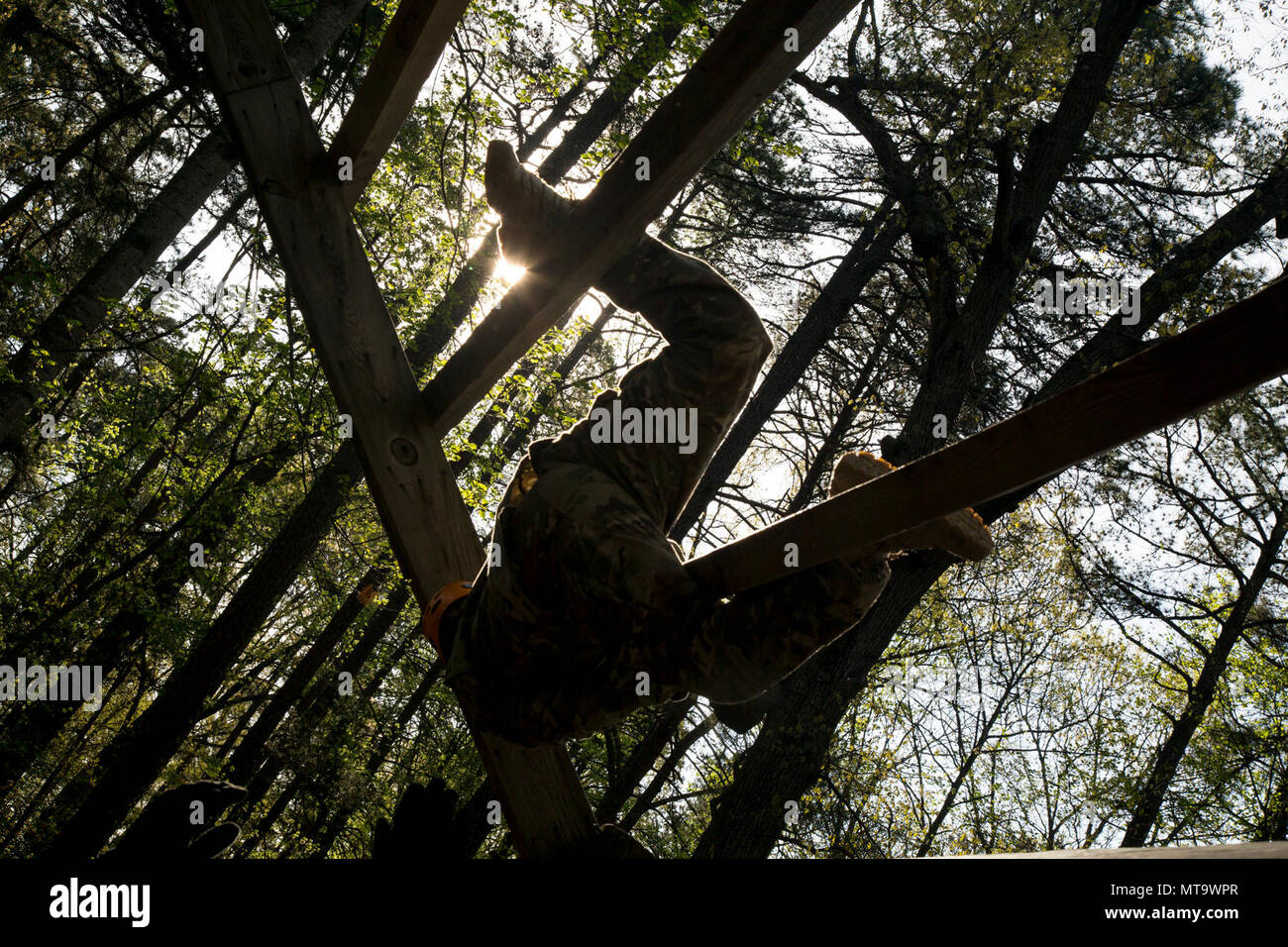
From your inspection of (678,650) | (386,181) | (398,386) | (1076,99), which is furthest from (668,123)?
(386,181)

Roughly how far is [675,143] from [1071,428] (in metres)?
1.12

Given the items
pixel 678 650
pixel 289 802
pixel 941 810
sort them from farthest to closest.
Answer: pixel 289 802 → pixel 941 810 → pixel 678 650

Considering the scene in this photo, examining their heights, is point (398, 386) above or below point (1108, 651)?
below

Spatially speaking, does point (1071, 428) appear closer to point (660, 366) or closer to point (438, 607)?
point (660, 366)

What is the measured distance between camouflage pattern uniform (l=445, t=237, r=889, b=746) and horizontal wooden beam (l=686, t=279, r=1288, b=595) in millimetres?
259

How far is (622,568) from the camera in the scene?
179cm

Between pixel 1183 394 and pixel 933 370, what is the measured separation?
16.1ft

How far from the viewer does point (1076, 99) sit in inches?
216

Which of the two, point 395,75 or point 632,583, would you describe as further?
point 395,75

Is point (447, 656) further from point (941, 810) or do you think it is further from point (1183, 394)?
point (941, 810)

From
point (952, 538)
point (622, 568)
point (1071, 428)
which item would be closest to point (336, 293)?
Answer: point (622, 568)

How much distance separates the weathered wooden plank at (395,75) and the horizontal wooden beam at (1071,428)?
178 cm

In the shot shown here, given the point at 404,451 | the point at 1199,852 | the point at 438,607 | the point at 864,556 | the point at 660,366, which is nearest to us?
the point at 1199,852

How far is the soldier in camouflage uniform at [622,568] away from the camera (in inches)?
67.2
